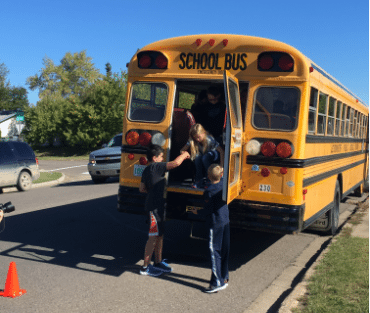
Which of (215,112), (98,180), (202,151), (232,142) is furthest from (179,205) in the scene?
(98,180)

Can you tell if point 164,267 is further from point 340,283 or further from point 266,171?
point 340,283

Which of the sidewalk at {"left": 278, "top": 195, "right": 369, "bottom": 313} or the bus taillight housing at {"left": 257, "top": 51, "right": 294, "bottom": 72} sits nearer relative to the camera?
the sidewalk at {"left": 278, "top": 195, "right": 369, "bottom": 313}

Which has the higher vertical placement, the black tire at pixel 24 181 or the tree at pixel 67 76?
the tree at pixel 67 76

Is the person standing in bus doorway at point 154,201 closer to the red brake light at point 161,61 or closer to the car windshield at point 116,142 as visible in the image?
the red brake light at point 161,61

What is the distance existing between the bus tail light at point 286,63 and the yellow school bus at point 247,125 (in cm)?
1

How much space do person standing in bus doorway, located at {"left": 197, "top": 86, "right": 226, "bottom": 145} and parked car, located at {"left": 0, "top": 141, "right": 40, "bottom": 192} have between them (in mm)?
9708

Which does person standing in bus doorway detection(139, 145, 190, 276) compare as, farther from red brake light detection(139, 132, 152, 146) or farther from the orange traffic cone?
the orange traffic cone

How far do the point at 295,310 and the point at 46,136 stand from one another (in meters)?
46.3

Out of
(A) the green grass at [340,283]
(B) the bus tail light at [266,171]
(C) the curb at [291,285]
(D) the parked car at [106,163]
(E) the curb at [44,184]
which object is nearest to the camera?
(A) the green grass at [340,283]

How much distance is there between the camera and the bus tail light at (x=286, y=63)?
5.93m

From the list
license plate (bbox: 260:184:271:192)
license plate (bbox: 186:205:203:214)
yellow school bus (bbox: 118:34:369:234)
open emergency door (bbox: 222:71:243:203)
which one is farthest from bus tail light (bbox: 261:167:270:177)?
license plate (bbox: 186:205:203:214)

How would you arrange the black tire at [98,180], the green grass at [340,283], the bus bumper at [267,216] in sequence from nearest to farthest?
1. the green grass at [340,283]
2. the bus bumper at [267,216]
3. the black tire at [98,180]

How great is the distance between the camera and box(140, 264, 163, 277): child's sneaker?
5.93 m

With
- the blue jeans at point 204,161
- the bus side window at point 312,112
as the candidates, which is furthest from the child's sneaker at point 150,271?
the bus side window at point 312,112
